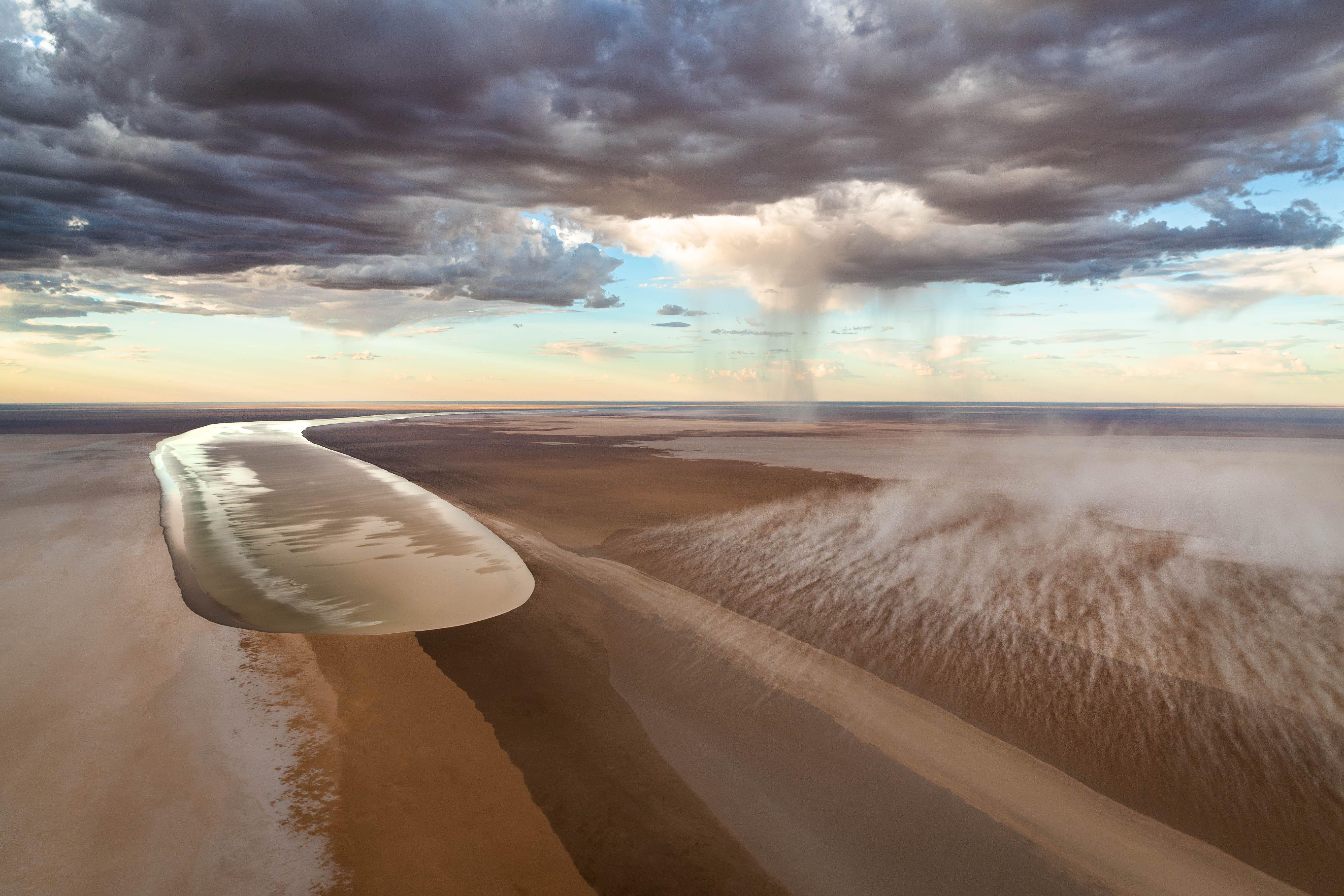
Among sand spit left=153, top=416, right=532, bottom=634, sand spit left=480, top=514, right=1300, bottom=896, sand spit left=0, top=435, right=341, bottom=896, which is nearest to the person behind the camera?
sand spit left=0, top=435, right=341, bottom=896

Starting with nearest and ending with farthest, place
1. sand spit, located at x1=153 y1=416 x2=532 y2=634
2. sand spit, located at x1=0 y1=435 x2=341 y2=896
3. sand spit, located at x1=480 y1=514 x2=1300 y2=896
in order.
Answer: sand spit, located at x1=0 y1=435 x2=341 y2=896 → sand spit, located at x1=480 y1=514 x2=1300 y2=896 → sand spit, located at x1=153 y1=416 x2=532 y2=634

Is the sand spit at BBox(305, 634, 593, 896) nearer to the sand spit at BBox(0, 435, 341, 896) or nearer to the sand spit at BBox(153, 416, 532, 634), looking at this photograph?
the sand spit at BBox(0, 435, 341, 896)

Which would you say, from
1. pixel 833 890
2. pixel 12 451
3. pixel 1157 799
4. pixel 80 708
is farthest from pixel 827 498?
pixel 12 451

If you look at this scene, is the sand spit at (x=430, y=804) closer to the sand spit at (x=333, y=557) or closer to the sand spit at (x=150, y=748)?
the sand spit at (x=150, y=748)

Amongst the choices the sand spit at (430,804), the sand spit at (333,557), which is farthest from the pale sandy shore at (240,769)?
the sand spit at (333,557)

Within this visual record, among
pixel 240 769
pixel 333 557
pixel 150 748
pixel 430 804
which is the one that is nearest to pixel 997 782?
pixel 430 804

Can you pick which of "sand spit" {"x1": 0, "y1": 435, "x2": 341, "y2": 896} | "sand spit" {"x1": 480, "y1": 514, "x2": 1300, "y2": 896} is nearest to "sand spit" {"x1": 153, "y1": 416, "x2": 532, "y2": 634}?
"sand spit" {"x1": 0, "y1": 435, "x2": 341, "y2": 896}
